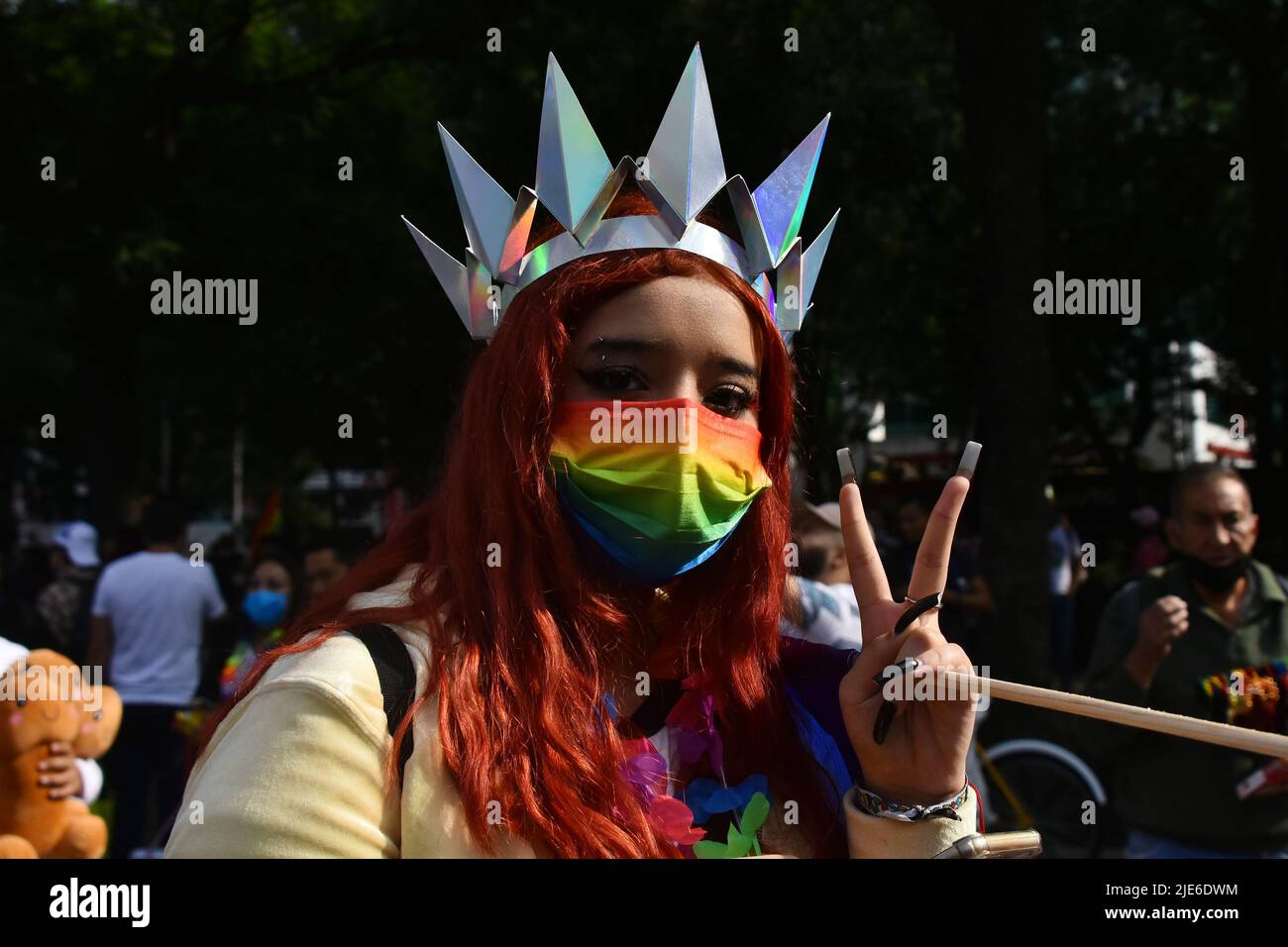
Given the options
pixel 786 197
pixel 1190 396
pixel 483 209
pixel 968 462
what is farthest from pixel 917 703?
pixel 1190 396

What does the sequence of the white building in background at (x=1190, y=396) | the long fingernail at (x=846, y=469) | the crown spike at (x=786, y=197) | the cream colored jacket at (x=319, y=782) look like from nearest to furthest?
1. the cream colored jacket at (x=319, y=782)
2. the long fingernail at (x=846, y=469)
3. the crown spike at (x=786, y=197)
4. the white building in background at (x=1190, y=396)

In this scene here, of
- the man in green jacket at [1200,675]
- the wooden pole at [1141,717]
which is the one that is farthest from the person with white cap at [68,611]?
the wooden pole at [1141,717]

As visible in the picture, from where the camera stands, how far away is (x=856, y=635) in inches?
192

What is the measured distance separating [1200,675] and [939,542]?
2.54m

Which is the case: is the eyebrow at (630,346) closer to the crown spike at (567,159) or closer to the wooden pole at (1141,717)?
the crown spike at (567,159)

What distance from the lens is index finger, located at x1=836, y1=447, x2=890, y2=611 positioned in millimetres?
1905

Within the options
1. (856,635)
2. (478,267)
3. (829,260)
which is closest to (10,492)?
(829,260)

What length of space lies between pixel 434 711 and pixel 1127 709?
862 millimetres

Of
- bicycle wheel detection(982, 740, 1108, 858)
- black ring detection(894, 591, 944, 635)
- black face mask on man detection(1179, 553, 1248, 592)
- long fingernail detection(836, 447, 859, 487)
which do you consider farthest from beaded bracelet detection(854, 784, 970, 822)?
bicycle wheel detection(982, 740, 1108, 858)

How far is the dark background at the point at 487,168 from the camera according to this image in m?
11.2

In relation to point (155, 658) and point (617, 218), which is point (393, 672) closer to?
point (617, 218)

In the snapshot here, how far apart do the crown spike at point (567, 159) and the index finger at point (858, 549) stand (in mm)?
557

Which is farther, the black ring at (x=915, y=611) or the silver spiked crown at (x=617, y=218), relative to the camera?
the silver spiked crown at (x=617, y=218)
